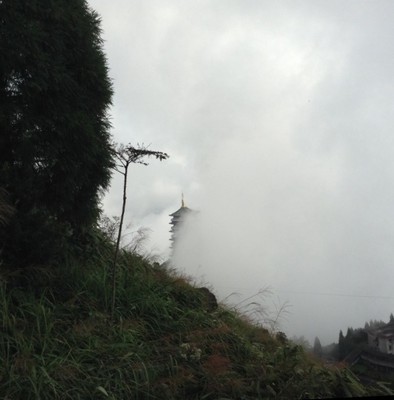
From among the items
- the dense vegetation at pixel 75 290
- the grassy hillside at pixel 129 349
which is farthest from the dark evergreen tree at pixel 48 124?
the grassy hillside at pixel 129 349

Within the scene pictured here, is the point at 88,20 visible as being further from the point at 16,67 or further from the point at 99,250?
the point at 99,250

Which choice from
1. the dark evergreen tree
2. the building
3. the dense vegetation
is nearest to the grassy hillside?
the dense vegetation

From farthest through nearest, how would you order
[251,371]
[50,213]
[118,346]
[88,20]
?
[88,20] < [50,213] < [251,371] < [118,346]

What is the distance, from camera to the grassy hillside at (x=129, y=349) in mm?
3324

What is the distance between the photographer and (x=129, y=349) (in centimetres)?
389

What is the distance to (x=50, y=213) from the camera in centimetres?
459

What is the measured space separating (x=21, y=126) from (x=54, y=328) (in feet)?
6.09

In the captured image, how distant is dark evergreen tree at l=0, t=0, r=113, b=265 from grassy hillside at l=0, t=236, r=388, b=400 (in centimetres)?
42

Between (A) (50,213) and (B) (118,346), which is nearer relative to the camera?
(B) (118,346)

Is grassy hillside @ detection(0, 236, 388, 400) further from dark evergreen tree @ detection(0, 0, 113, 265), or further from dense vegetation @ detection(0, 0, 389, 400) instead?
dark evergreen tree @ detection(0, 0, 113, 265)

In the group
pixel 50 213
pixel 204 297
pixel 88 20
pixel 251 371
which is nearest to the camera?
pixel 251 371

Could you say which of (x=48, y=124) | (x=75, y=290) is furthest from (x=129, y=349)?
(x=48, y=124)

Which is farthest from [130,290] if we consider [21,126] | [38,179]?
[21,126]

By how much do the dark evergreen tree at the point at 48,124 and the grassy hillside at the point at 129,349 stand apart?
421mm
